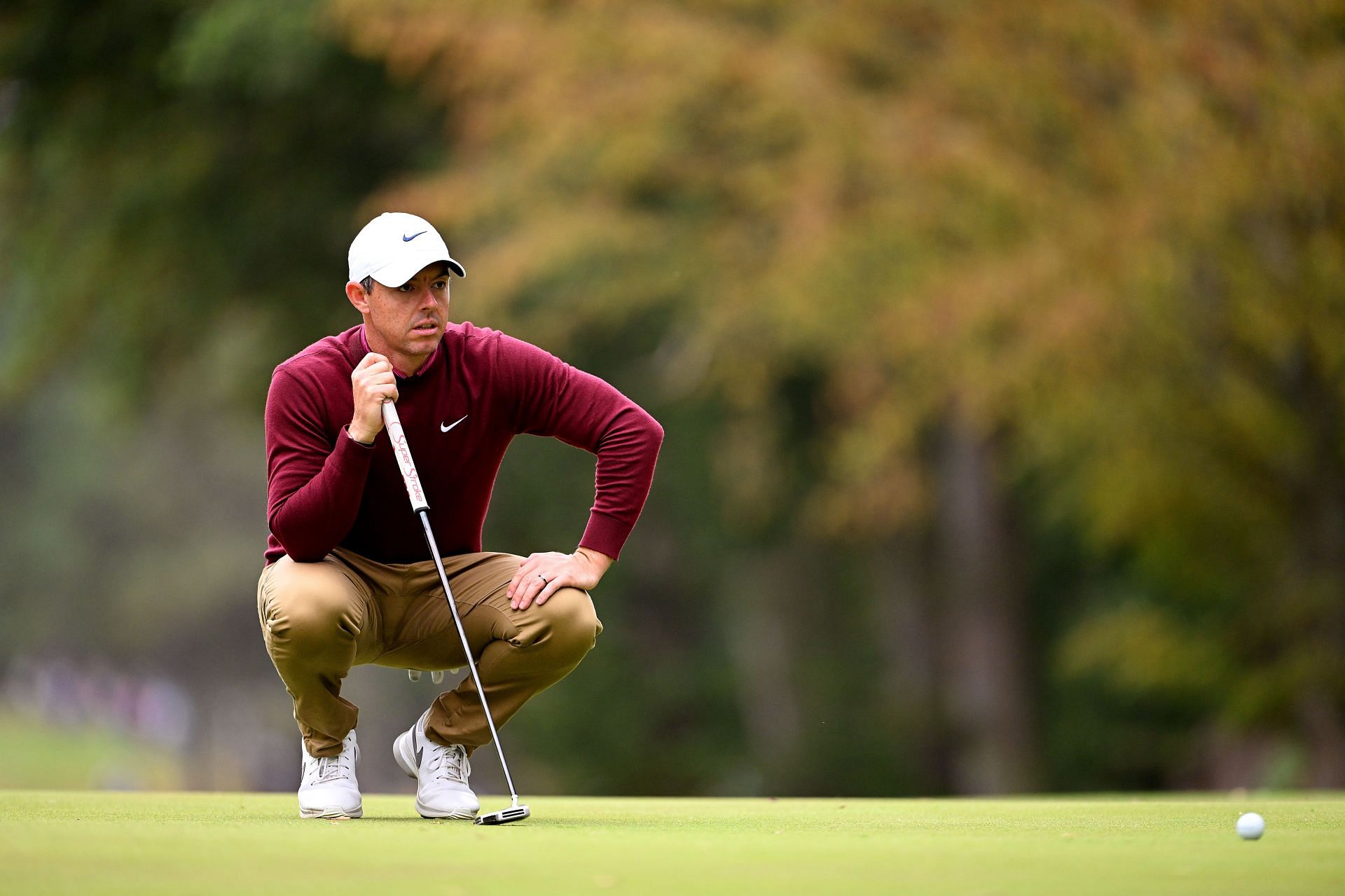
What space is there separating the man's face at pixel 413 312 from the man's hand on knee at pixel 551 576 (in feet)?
2.13

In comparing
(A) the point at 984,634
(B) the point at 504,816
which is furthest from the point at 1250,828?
(A) the point at 984,634

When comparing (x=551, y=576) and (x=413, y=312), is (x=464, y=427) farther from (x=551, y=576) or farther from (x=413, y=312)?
(x=551, y=576)

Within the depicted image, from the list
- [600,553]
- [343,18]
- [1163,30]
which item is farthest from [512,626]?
[343,18]

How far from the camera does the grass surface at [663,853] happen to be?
11.8 feet

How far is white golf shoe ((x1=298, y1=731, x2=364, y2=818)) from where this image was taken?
5227 mm

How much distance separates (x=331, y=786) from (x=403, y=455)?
36.7 inches

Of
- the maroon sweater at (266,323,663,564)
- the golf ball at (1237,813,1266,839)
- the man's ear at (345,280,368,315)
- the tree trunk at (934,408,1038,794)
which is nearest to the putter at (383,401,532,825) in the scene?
the maroon sweater at (266,323,663,564)

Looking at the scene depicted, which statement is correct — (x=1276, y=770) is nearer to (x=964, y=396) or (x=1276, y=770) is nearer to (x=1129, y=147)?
(x=964, y=396)

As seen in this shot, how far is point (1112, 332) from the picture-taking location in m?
11.3

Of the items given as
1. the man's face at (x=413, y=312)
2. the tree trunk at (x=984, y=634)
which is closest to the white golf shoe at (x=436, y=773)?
the man's face at (x=413, y=312)

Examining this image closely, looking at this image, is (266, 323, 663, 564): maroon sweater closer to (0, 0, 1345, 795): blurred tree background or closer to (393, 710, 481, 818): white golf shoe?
(393, 710, 481, 818): white golf shoe

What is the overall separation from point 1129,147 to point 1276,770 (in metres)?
6.24

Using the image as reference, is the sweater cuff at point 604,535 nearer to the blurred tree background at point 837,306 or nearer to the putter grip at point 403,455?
the putter grip at point 403,455

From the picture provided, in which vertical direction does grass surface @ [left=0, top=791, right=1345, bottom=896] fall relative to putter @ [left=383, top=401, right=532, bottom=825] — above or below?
below
